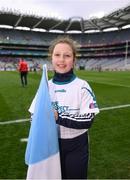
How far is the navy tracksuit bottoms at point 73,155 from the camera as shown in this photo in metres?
3.01

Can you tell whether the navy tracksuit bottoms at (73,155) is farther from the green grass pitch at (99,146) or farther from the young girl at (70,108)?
the green grass pitch at (99,146)

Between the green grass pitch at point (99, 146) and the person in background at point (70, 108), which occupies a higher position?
the person in background at point (70, 108)

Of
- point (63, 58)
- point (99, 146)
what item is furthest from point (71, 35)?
point (63, 58)

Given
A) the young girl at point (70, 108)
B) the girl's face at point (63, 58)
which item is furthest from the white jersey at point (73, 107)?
the girl's face at point (63, 58)

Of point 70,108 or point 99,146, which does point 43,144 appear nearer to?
point 70,108

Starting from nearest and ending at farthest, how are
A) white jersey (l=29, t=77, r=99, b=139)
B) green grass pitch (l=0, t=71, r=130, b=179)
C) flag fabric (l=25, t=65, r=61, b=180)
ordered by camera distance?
flag fabric (l=25, t=65, r=61, b=180)
white jersey (l=29, t=77, r=99, b=139)
green grass pitch (l=0, t=71, r=130, b=179)

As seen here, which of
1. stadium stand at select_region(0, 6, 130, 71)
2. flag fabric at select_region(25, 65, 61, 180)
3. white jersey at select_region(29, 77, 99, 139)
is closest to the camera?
flag fabric at select_region(25, 65, 61, 180)

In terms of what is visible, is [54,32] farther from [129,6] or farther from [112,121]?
[112,121]

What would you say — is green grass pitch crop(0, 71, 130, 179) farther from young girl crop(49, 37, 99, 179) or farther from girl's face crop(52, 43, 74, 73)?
girl's face crop(52, 43, 74, 73)

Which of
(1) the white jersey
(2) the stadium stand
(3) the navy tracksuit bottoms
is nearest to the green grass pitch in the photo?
(3) the navy tracksuit bottoms

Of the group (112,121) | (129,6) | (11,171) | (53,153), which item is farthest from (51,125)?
(129,6)

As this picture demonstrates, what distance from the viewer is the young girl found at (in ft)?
9.71

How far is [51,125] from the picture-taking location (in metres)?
2.81

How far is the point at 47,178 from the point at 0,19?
313 feet
